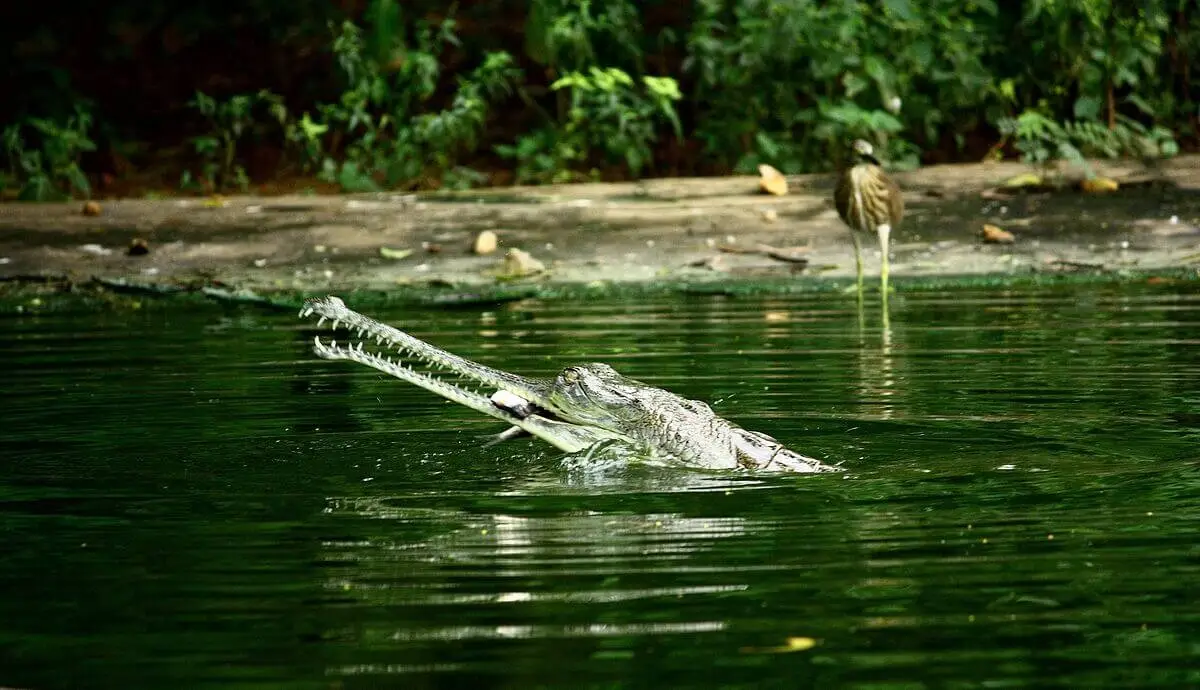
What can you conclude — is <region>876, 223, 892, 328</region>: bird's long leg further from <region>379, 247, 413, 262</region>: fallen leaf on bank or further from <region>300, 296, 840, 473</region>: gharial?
<region>300, 296, 840, 473</region>: gharial

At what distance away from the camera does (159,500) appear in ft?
21.0

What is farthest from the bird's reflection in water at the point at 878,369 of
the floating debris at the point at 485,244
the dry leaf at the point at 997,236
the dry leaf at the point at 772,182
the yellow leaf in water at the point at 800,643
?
the dry leaf at the point at 772,182

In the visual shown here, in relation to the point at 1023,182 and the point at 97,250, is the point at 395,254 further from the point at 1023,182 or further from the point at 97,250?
the point at 1023,182

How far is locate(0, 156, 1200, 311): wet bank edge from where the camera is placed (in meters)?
14.6

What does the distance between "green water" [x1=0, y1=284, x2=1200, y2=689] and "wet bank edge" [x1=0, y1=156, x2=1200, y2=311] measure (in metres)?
3.89

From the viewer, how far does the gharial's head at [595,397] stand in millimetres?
7137

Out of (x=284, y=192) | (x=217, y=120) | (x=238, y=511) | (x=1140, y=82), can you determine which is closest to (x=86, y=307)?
(x=284, y=192)

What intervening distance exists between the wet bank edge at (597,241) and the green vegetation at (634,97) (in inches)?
33.3

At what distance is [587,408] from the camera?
7164mm

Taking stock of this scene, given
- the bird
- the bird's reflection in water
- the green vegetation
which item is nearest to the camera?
the bird's reflection in water

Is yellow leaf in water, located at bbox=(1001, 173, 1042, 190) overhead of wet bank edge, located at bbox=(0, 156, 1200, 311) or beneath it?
overhead

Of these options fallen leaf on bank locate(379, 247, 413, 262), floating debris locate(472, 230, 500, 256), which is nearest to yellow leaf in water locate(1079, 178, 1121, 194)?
floating debris locate(472, 230, 500, 256)

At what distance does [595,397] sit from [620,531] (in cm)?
152

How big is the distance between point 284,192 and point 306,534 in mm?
13631
